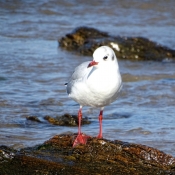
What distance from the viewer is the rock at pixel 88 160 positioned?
4.79 metres

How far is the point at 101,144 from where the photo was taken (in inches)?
210

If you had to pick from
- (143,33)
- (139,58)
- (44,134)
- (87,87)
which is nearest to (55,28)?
(143,33)

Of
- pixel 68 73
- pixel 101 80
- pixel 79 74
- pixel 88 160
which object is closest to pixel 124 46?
pixel 68 73

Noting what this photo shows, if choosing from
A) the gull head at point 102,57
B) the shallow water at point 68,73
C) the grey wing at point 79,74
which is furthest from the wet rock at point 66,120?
the gull head at point 102,57

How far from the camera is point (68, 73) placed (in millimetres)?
10297

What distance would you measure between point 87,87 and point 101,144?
54 centimetres

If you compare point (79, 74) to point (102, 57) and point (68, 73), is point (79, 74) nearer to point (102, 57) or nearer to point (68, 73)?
point (102, 57)

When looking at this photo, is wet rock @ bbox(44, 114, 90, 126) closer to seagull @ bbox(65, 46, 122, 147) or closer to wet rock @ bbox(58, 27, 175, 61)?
seagull @ bbox(65, 46, 122, 147)

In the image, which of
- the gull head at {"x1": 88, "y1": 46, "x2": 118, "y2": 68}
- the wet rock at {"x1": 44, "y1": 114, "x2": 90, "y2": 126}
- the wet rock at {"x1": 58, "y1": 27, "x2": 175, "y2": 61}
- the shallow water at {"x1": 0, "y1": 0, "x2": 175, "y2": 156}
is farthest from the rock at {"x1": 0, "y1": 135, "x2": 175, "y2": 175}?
the wet rock at {"x1": 58, "y1": 27, "x2": 175, "y2": 61}

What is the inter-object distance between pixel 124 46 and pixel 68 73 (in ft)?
7.22

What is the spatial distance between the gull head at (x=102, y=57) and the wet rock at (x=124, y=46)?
257 inches

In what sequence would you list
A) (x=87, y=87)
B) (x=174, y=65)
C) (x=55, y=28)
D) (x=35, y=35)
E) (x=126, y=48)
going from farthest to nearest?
(x=55, y=28) < (x=35, y=35) < (x=126, y=48) < (x=174, y=65) < (x=87, y=87)

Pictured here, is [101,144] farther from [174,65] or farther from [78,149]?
[174,65]

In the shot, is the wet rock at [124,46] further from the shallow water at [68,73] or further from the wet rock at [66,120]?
the wet rock at [66,120]
